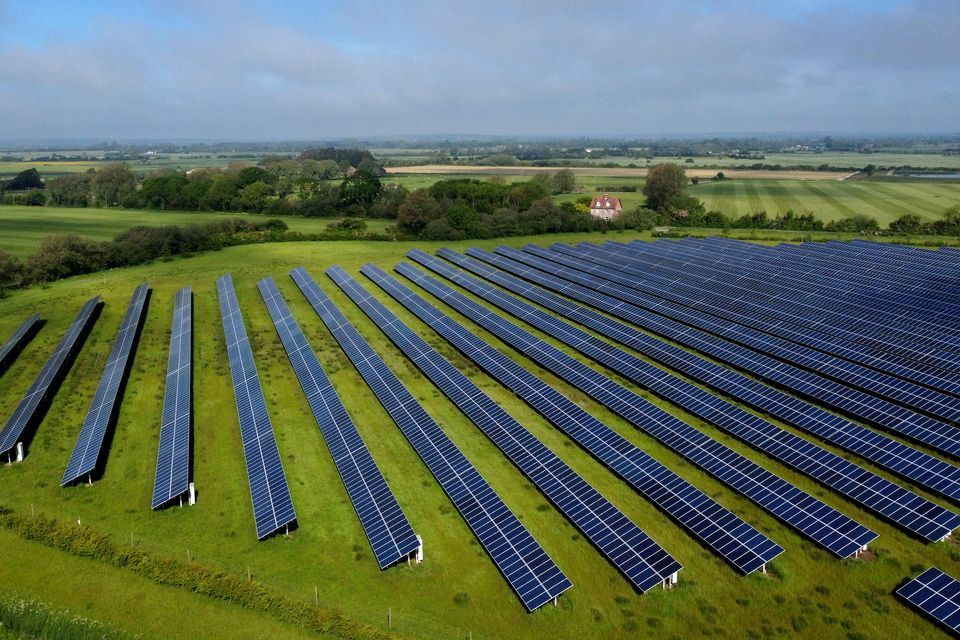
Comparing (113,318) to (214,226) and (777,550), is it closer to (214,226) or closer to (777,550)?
(214,226)

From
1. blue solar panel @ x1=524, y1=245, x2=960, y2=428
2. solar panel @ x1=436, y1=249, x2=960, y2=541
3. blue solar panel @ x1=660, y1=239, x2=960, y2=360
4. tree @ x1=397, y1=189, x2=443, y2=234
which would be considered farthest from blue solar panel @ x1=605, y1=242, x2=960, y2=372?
tree @ x1=397, y1=189, x2=443, y2=234

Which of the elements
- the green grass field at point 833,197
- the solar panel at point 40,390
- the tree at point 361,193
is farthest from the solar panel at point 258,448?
the green grass field at point 833,197

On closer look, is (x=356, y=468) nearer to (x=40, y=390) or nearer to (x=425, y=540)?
(x=425, y=540)

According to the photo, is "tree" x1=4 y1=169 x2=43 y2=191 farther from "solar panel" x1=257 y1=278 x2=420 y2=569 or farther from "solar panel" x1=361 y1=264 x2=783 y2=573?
"solar panel" x1=361 y1=264 x2=783 y2=573

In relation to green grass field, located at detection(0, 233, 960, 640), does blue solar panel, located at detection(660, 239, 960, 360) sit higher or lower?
higher

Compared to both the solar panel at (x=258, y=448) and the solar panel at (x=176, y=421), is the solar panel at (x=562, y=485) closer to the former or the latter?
the solar panel at (x=258, y=448)
